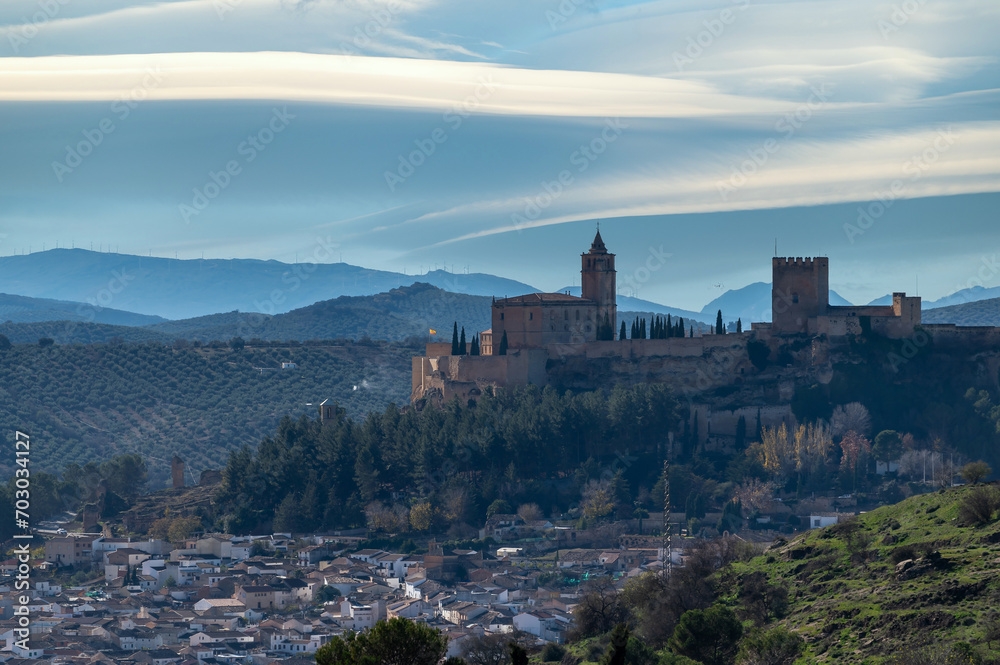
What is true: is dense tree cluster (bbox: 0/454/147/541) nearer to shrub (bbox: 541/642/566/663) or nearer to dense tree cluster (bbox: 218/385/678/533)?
dense tree cluster (bbox: 218/385/678/533)

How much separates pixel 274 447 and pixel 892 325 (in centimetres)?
3112

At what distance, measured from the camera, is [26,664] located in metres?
59.0

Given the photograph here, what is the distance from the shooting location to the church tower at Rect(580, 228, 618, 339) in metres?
88.1

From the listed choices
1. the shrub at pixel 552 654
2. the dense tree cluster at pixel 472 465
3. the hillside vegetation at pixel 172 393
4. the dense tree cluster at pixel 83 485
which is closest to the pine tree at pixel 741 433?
the dense tree cluster at pixel 472 465

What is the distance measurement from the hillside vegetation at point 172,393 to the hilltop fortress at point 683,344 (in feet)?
98.8

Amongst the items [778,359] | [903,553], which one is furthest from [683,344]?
[903,553]

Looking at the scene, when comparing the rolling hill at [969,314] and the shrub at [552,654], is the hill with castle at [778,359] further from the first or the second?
the rolling hill at [969,314]

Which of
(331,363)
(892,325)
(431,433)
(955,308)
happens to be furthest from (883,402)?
(955,308)

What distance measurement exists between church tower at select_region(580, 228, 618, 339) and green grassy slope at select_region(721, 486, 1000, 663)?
42313mm

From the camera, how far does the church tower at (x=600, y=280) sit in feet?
289

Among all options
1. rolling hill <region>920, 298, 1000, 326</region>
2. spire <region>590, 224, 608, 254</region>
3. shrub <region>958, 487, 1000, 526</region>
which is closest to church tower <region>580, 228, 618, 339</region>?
spire <region>590, 224, 608, 254</region>

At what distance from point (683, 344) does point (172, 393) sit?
52963mm

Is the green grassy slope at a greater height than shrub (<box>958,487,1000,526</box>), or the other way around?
shrub (<box>958,487,1000,526</box>)

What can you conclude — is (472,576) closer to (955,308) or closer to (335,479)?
(335,479)
